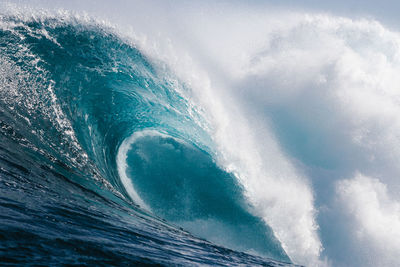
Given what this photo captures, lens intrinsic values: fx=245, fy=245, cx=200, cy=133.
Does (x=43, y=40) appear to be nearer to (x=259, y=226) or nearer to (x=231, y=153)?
(x=231, y=153)

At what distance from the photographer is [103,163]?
7.75 m

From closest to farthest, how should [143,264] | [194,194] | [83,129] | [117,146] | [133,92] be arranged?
[143,264], [83,129], [194,194], [117,146], [133,92]

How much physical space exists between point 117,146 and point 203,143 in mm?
3552

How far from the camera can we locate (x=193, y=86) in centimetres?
1103

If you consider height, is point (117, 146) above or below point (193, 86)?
below

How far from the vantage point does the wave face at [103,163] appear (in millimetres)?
3074

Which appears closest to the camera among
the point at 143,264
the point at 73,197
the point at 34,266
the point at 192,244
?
the point at 34,266

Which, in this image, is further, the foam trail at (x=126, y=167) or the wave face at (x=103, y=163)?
the foam trail at (x=126, y=167)

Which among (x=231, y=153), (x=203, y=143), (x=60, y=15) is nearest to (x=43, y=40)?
(x=60, y=15)

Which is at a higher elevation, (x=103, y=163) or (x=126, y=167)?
(x=126, y=167)

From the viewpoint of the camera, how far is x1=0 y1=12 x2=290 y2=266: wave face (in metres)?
3.07

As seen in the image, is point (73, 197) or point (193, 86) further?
point (193, 86)

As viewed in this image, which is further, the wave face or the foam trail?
the foam trail

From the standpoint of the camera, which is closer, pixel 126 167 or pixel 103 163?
pixel 103 163
